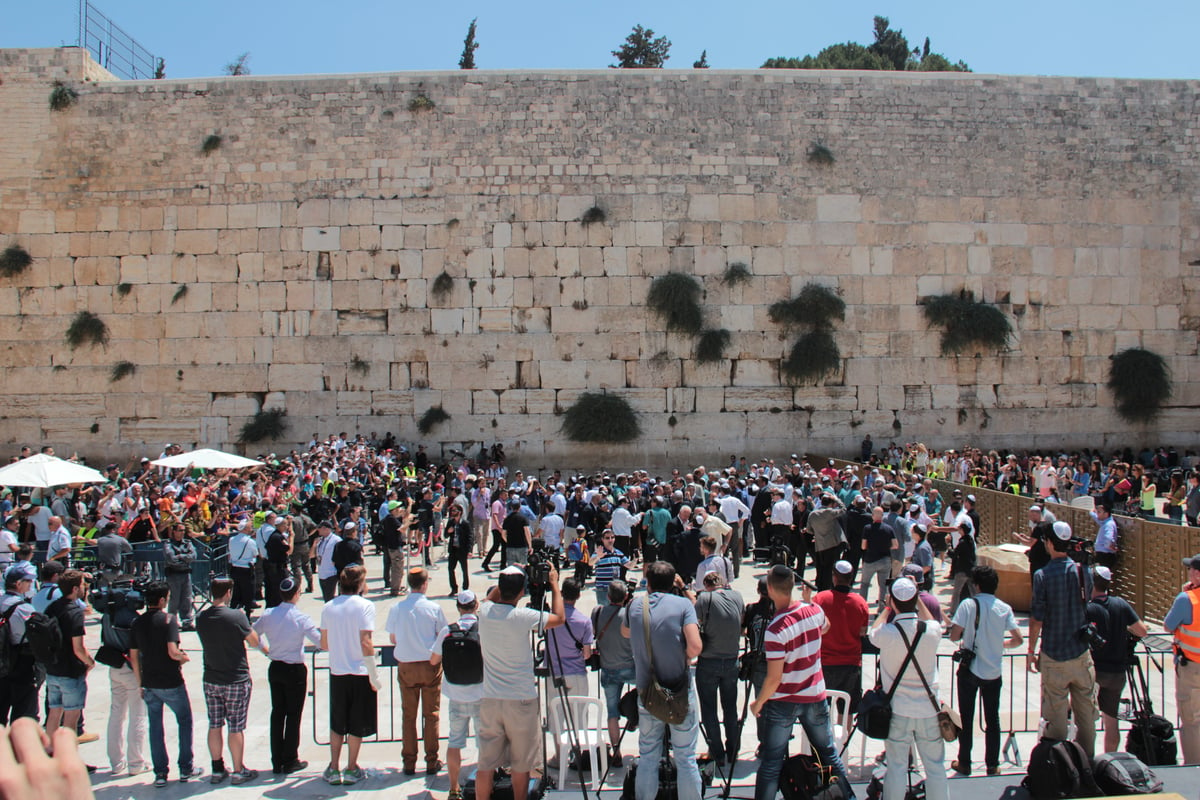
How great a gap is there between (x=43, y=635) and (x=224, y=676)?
1102 mm

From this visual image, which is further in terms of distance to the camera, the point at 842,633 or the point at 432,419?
the point at 432,419

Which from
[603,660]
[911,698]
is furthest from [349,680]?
[911,698]

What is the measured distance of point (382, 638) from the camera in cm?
855

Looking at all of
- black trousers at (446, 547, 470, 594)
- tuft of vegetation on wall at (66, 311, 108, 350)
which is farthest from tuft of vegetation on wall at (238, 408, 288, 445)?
black trousers at (446, 547, 470, 594)

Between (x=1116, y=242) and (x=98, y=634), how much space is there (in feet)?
59.0

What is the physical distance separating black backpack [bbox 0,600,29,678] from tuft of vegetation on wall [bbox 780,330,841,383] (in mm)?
13695

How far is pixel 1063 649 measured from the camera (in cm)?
498

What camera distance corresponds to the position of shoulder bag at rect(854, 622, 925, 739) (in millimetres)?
4219

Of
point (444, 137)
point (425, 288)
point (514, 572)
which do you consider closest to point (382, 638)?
point (514, 572)

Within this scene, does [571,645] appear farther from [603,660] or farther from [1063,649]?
[1063,649]

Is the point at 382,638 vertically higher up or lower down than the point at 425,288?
lower down

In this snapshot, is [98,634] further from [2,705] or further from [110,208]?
[110,208]

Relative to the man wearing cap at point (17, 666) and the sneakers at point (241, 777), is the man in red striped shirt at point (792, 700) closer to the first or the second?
the sneakers at point (241, 777)

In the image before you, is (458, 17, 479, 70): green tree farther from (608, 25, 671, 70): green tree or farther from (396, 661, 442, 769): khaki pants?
(396, 661, 442, 769): khaki pants
